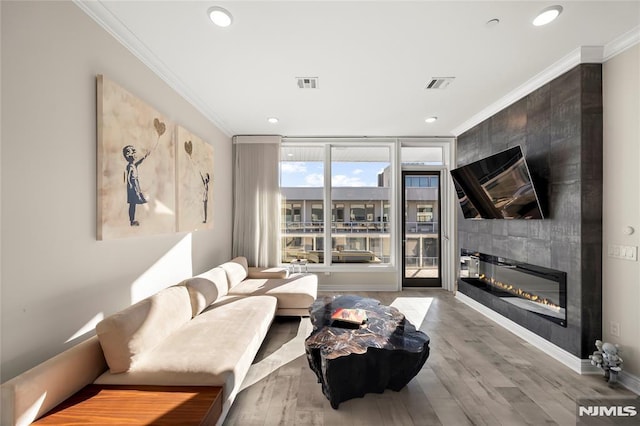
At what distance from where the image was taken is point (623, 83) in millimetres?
2150

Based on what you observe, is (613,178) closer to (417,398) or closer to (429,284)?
(417,398)

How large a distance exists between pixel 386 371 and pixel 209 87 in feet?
10.6

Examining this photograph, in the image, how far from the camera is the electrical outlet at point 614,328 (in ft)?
7.11

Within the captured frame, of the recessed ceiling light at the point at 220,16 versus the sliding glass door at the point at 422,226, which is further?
the sliding glass door at the point at 422,226

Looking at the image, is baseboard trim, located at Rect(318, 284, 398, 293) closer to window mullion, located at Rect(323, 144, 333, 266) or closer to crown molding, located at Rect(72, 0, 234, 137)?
window mullion, located at Rect(323, 144, 333, 266)

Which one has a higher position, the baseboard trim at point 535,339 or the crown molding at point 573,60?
the crown molding at point 573,60

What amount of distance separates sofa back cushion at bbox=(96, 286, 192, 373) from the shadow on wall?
20cm

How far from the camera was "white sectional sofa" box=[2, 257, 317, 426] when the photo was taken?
4.18 feet

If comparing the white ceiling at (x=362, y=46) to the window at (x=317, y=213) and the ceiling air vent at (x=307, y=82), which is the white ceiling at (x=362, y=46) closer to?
the ceiling air vent at (x=307, y=82)

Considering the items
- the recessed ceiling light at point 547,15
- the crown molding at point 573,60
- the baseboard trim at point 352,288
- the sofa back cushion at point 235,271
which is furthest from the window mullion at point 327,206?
the recessed ceiling light at point 547,15

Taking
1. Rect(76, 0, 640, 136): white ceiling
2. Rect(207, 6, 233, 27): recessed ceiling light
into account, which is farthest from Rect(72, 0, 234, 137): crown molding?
Rect(207, 6, 233, 27): recessed ceiling light

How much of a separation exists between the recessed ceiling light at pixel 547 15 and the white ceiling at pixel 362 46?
0.13 ft

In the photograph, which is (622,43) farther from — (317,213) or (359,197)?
(317,213)

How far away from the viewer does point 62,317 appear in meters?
1.58
